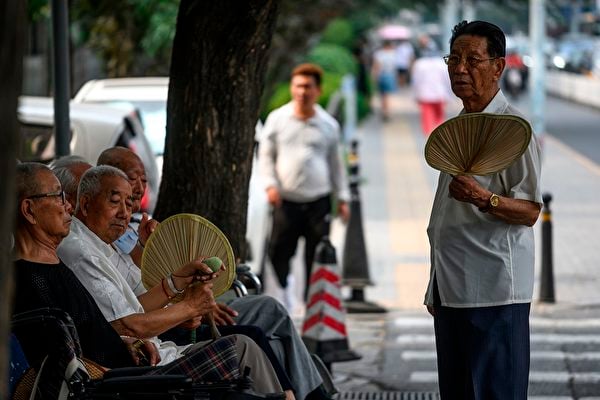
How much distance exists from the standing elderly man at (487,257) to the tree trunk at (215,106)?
2911mm

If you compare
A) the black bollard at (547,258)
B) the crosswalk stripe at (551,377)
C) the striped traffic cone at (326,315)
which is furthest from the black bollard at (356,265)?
the crosswalk stripe at (551,377)

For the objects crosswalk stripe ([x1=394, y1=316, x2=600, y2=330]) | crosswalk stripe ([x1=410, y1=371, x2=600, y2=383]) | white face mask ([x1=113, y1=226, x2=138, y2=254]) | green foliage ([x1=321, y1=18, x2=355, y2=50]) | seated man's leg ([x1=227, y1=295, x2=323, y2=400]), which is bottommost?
crosswalk stripe ([x1=394, y1=316, x2=600, y2=330])

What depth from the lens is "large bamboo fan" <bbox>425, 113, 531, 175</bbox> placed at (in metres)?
5.04

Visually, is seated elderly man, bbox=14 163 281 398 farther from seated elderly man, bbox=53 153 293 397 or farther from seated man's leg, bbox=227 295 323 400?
seated man's leg, bbox=227 295 323 400

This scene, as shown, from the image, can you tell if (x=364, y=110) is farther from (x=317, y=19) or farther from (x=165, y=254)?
(x=165, y=254)

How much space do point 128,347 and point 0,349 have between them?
8.52ft

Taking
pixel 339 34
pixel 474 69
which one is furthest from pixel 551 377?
pixel 339 34

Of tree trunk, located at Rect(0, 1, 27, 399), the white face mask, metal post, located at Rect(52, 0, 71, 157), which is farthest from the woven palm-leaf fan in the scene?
metal post, located at Rect(52, 0, 71, 157)

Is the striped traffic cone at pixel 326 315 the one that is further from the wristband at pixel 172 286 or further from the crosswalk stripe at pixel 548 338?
the wristband at pixel 172 286

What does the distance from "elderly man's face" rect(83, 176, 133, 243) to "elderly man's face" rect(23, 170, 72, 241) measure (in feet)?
2.14

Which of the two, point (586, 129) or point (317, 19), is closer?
point (317, 19)

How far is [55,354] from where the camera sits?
4.77 metres

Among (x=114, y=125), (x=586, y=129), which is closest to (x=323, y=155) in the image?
(x=114, y=125)

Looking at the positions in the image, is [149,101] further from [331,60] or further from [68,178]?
[331,60]
